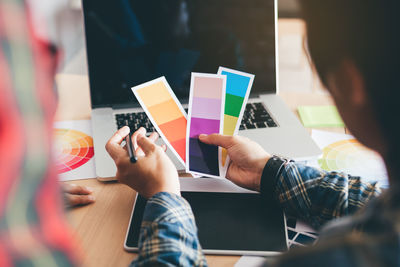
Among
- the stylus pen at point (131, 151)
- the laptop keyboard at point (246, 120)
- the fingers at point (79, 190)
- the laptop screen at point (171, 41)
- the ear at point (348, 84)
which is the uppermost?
the laptop screen at point (171, 41)

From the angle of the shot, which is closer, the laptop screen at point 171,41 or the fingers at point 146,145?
the fingers at point 146,145

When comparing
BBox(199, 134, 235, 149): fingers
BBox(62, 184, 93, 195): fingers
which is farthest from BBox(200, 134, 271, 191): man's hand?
BBox(62, 184, 93, 195): fingers

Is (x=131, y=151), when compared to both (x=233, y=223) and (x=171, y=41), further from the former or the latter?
(x=171, y=41)

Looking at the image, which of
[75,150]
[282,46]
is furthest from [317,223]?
[282,46]

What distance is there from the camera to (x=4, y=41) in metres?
0.13

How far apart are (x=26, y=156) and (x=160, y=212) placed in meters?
0.48

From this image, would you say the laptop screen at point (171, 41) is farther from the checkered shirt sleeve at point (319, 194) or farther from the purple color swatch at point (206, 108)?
the checkered shirt sleeve at point (319, 194)

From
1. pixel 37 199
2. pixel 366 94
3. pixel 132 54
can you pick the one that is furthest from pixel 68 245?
pixel 132 54

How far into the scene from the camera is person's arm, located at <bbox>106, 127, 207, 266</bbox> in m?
0.56

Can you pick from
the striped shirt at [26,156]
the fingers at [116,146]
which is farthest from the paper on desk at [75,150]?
the striped shirt at [26,156]

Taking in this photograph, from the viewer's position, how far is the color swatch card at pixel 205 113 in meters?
0.83

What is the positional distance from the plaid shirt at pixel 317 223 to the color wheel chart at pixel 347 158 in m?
0.13

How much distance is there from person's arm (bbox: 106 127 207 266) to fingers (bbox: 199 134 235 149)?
0.36 ft

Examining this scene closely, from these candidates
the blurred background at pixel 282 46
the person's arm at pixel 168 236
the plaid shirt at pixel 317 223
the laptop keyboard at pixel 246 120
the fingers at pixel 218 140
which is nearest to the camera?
the plaid shirt at pixel 317 223
